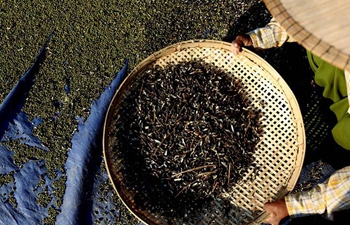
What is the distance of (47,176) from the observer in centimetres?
256

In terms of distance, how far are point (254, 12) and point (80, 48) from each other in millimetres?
1212

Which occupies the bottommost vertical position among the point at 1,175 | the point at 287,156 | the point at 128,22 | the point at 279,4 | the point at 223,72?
the point at 1,175

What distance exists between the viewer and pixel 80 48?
275 cm

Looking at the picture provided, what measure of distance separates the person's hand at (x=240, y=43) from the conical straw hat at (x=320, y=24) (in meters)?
1.02

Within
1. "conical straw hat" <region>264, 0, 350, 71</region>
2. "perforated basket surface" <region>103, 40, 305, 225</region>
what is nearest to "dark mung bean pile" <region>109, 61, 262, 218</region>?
"perforated basket surface" <region>103, 40, 305, 225</region>

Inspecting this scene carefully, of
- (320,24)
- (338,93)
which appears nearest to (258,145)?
(338,93)

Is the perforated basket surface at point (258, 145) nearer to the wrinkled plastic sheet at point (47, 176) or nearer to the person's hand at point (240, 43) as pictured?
the person's hand at point (240, 43)

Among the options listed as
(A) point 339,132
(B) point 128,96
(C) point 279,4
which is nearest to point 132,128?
(B) point 128,96

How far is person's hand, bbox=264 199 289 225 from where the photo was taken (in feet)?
6.51

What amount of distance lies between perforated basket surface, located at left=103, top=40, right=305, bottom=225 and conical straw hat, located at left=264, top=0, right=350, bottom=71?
1039mm

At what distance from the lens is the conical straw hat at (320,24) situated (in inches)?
43.2

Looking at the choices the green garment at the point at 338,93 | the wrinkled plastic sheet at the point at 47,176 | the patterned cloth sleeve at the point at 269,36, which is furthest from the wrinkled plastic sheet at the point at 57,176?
the patterned cloth sleeve at the point at 269,36

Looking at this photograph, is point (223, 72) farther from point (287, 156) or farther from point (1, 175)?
point (1, 175)

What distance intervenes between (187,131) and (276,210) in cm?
62
